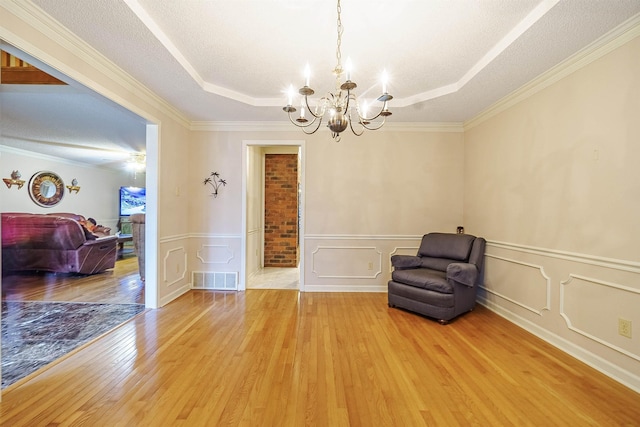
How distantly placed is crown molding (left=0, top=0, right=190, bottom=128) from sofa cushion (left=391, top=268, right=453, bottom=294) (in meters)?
Result: 3.53

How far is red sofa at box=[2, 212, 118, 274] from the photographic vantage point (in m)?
4.61

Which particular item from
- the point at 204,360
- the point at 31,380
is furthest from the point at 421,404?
the point at 31,380

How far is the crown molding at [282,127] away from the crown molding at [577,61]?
74cm

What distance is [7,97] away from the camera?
3354mm

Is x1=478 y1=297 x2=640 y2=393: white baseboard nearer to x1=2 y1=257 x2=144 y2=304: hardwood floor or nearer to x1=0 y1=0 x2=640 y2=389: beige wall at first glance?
x1=0 y1=0 x2=640 y2=389: beige wall

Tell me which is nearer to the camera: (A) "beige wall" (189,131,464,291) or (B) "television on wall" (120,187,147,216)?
(A) "beige wall" (189,131,464,291)

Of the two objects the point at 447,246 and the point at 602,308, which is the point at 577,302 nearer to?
the point at 602,308

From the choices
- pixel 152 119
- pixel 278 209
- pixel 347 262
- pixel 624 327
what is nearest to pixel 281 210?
pixel 278 209

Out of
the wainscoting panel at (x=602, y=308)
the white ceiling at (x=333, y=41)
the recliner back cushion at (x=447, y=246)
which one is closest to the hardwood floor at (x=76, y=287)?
the white ceiling at (x=333, y=41)

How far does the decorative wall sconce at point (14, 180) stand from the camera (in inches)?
226

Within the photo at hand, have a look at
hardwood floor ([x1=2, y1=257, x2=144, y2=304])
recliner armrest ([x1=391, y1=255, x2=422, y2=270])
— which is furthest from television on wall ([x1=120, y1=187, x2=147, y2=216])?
recliner armrest ([x1=391, y1=255, x2=422, y2=270])

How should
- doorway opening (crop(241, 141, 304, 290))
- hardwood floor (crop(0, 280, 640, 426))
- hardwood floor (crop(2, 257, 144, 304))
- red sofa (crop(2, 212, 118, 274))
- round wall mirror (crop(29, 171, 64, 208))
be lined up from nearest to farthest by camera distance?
hardwood floor (crop(0, 280, 640, 426)) → hardwood floor (crop(2, 257, 144, 304)) → red sofa (crop(2, 212, 118, 274)) → doorway opening (crop(241, 141, 304, 290)) → round wall mirror (crop(29, 171, 64, 208))

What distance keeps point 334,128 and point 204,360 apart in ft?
6.80

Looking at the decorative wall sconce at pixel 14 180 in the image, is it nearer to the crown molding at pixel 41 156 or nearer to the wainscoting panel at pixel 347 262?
the crown molding at pixel 41 156
